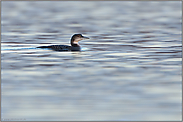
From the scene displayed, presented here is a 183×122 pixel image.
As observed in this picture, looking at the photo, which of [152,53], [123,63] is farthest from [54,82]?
[152,53]

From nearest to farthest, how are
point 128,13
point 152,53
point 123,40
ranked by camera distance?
point 152,53 < point 123,40 < point 128,13

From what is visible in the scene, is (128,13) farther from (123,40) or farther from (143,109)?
(143,109)

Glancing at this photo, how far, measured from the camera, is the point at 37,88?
945 cm

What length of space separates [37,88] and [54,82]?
2.02 feet

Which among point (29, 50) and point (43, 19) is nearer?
point (29, 50)

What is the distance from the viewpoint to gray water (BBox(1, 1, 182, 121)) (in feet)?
27.1

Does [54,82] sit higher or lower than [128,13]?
lower

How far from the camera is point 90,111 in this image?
8.08 metres

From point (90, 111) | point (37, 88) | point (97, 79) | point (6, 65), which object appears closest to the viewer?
point (90, 111)

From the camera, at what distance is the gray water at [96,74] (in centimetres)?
825

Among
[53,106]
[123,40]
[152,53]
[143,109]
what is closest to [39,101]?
[53,106]

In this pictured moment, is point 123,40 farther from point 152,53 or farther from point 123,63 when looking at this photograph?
point 123,63

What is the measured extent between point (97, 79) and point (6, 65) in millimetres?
2865

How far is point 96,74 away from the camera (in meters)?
10.9
